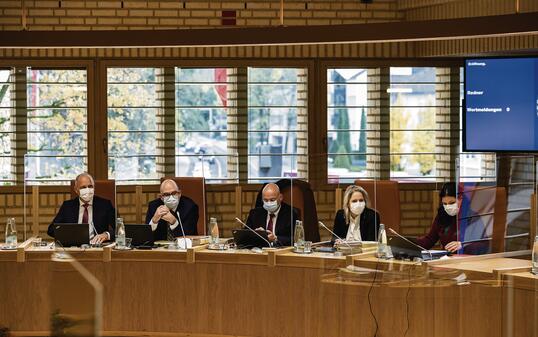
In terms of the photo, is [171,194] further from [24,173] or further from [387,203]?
[24,173]

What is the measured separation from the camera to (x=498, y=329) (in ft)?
19.7

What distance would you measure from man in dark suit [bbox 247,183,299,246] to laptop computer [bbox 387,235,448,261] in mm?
1222

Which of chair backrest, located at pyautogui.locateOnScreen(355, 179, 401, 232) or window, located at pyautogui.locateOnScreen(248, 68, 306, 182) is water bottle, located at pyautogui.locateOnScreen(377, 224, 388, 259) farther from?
window, located at pyautogui.locateOnScreen(248, 68, 306, 182)

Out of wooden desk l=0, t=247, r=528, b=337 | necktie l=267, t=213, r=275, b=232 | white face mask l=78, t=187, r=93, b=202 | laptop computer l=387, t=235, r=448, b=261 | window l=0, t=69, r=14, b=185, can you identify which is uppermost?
window l=0, t=69, r=14, b=185

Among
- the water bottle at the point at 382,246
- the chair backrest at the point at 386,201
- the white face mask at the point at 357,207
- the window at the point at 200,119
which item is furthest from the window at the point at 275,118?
the water bottle at the point at 382,246

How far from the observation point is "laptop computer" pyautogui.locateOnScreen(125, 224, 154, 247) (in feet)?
24.9

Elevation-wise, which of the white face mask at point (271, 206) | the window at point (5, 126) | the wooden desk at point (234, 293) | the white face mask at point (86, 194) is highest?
the window at point (5, 126)

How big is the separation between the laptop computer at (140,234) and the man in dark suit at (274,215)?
0.84m

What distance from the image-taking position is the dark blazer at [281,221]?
767 cm

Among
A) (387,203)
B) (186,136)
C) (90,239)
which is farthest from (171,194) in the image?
(186,136)

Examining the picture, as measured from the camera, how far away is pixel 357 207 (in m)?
7.69

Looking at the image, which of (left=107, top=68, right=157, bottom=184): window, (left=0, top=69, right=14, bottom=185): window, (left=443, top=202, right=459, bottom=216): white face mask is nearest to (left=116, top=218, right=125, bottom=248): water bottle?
(left=443, top=202, right=459, bottom=216): white face mask

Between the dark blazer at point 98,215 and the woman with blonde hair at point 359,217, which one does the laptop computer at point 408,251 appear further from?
the dark blazer at point 98,215

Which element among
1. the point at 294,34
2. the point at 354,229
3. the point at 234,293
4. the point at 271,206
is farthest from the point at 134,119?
the point at 294,34
